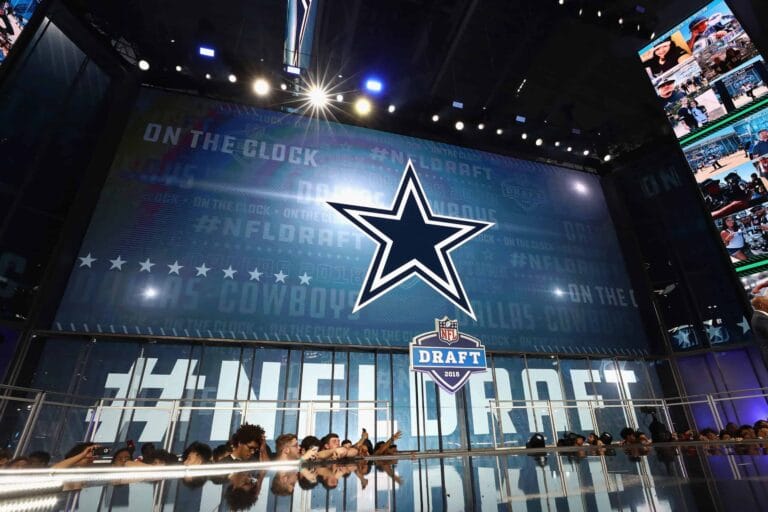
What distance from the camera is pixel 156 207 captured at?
796 centimetres

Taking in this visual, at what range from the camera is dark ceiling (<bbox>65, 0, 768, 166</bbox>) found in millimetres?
8305

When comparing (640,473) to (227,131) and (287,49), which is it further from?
(227,131)

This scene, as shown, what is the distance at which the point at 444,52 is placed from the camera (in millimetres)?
9367

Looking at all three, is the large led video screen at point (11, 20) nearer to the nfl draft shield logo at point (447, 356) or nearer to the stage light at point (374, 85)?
the stage light at point (374, 85)

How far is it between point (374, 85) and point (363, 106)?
2.04 ft

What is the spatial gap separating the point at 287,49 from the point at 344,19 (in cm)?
297

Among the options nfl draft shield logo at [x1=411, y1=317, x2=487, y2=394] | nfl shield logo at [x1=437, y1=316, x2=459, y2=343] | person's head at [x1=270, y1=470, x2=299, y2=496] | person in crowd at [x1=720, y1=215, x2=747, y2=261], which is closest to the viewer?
person's head at [x1=270, y1=470, x2=299, y2=496]

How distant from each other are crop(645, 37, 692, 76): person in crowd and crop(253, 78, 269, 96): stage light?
991 centimetres

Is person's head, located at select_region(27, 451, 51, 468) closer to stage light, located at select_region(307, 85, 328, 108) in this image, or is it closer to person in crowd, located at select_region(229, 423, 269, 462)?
person in crowd, located at select_region(229, 423, 269, 462)

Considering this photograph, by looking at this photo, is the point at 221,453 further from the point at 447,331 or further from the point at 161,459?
the point at 447,331

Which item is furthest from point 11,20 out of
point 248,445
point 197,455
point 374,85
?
point 248,445

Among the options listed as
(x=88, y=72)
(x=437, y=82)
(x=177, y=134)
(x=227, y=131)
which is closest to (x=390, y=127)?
(x=437, y=82)

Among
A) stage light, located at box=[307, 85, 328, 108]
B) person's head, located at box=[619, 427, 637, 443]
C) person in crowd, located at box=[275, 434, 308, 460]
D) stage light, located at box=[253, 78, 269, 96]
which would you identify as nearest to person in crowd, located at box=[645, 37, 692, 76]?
stage light, located at box=[307, 85, 328, 108]

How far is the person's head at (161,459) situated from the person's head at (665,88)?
1298 centimetres
